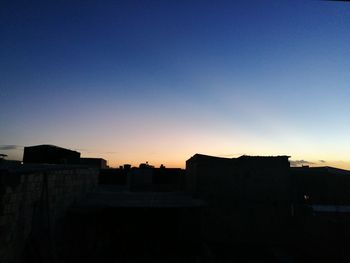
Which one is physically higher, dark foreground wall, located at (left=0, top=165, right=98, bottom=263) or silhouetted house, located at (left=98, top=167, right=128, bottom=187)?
silhouetted house, located at (left=98, top=167, right=128, bottom=187)

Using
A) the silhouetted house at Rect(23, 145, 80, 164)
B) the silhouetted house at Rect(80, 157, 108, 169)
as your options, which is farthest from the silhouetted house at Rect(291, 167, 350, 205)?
the silhouetted house at Rect(80, 157, 108, 169)

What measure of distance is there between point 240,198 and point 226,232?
3.45m

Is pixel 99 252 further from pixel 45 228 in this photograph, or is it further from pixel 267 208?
pixel 267 208

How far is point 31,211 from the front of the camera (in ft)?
26.6

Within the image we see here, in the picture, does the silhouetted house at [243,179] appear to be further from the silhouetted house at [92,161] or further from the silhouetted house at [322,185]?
the silhouetted house at [92,161]

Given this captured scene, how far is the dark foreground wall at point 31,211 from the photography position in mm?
6672

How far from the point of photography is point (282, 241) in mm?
15531

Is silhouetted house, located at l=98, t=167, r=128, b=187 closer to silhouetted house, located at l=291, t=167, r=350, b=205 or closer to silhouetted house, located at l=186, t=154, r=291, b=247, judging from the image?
silhouetted house, located at l=186, t=154, r=291, b=247

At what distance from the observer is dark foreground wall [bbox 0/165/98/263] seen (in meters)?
6.67

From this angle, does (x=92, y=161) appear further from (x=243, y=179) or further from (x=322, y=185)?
(x=322, y=185)

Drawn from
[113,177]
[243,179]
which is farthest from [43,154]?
[243,179]

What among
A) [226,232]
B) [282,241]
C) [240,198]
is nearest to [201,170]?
[240,198]

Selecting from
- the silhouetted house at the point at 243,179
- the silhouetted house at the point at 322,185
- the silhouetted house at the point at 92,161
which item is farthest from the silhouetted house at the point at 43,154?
the silhouetted house at the point at 322,185

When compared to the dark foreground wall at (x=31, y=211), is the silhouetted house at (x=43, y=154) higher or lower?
higher
